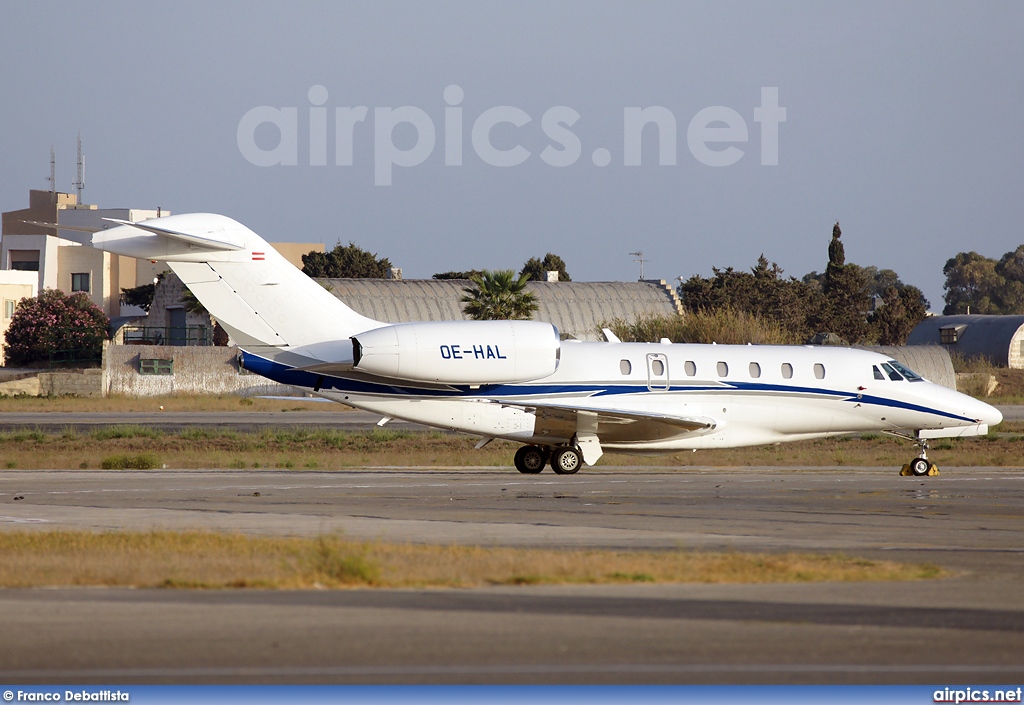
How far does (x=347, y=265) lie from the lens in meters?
102

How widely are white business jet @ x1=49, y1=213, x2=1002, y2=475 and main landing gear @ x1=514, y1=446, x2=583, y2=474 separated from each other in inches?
1.0

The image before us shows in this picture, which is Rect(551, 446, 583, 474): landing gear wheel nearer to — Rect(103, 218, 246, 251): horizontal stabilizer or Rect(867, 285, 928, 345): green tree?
Rect(103, 218, 246, 251): horizontal stabilizer

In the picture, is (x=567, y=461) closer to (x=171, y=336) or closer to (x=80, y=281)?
(x=171, y=336)

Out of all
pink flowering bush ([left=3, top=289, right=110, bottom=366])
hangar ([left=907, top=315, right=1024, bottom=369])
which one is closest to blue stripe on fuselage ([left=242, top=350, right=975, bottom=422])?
pink flowering bush ([left=3, top=289, right=110, bottom=366])

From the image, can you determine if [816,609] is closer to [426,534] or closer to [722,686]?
[722,686]

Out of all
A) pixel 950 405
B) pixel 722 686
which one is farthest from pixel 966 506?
pixel 722 686

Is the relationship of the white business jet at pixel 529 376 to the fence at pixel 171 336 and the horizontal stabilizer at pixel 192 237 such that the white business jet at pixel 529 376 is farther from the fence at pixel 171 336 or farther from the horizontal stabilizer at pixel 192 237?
the fence at pixel 171 336

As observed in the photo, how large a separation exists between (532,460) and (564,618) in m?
16.5

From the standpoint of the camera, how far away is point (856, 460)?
30.4 m

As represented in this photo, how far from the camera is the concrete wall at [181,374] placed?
6038cm

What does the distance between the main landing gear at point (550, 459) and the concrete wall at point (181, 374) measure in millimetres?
36918

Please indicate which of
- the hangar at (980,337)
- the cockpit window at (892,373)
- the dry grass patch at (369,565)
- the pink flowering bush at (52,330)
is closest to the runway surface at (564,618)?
the dry grass patch at (369,565)

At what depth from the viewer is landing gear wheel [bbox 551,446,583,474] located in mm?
24797

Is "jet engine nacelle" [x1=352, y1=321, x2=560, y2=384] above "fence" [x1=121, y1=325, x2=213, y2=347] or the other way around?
the other way around
